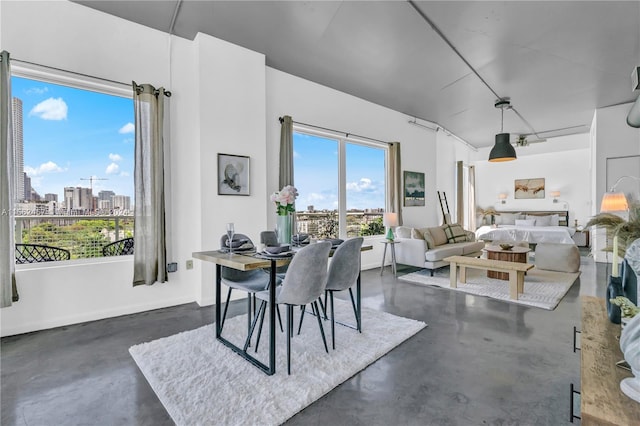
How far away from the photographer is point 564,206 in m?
8.96

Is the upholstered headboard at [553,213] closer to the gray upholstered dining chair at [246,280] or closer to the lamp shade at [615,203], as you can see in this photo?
the lamp shade at [615,203]

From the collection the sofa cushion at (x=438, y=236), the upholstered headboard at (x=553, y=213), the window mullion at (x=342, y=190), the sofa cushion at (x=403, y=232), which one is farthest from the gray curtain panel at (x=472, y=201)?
the window mullion at (x=342, y=190)

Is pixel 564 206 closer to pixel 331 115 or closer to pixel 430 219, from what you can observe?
pixel 430 219

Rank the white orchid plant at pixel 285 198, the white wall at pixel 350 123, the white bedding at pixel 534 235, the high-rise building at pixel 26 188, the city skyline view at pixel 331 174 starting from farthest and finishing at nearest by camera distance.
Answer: the white bedding at pixel 534 235
the city skyline view at pixel 331 174
the white wall at pixel 350 123
the high-rise building at pixel 26 188
the white orchid plant at pixel 285 198

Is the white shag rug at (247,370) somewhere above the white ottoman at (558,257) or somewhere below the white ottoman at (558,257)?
below

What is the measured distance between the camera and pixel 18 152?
113 inches

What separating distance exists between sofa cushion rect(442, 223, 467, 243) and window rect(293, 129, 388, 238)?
1.30 meters

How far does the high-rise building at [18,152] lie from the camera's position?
2.85 metres

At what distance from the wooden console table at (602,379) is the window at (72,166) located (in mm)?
3956

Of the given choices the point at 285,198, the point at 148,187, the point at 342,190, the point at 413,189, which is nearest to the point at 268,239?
the point at 285,198

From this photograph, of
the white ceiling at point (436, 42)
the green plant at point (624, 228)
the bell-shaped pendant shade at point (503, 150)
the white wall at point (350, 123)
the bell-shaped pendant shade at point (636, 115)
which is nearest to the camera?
the green plant at point (624, 228)

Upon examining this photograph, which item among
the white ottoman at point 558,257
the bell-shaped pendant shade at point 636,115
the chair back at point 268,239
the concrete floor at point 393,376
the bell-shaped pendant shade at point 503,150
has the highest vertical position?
the bell-shaped pendant shade at point 503,150

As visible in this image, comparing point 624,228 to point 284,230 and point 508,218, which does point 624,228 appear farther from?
point 508,218

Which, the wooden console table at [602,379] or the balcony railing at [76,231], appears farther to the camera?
the balcony railing at [76,231]
